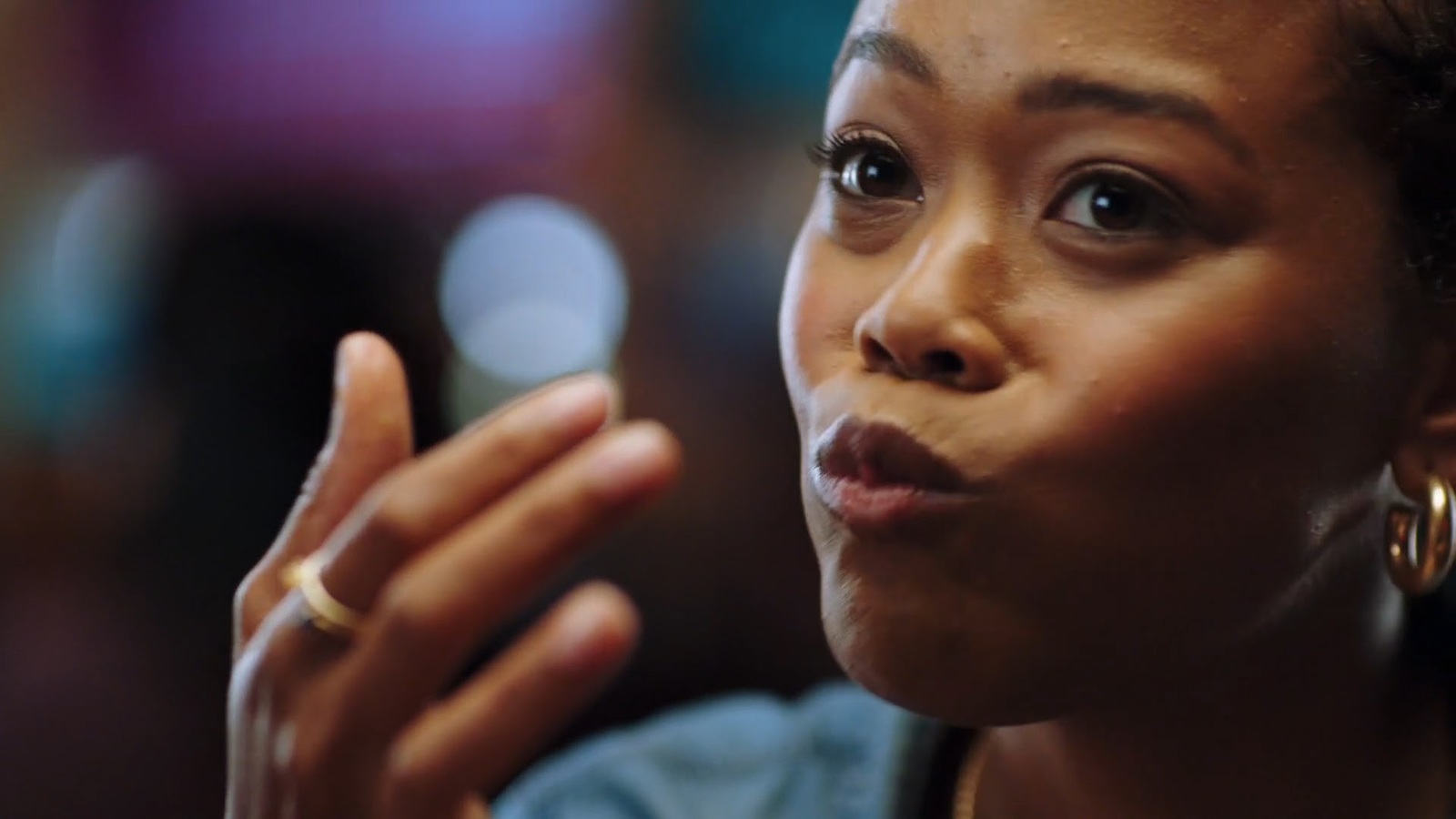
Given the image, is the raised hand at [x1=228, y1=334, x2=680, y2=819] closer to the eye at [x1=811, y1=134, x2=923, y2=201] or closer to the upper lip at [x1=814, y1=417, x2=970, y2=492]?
the upper lip at [x1=814, y1=417, x2=970, y2=492]

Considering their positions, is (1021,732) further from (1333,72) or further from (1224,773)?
(1333,72)

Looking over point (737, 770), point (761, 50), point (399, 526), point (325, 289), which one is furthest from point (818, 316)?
point (761, 50)

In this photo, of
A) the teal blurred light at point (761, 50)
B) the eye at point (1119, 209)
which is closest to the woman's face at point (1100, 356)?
the eye at point (1119, 209)

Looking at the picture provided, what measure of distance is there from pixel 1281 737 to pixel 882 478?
0.31 m

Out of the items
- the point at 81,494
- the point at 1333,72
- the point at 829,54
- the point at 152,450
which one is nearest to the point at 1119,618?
the point at 1333,72

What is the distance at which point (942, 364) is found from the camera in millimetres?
705

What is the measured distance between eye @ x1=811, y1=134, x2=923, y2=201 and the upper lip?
15cm

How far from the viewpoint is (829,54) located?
2168mm

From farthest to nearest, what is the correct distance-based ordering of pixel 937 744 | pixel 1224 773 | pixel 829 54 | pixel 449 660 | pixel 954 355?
pixel 829 54 < pixel 937 744 < pixel 1224 773 < pixel 954 355 < pixel 449 660

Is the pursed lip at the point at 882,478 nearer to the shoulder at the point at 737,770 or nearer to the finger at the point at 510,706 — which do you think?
the finger at the point at 510,706

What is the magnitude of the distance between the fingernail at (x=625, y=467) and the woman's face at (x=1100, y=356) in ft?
0.54

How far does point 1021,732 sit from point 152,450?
108cm

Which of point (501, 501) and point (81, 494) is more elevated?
point (501, 501)

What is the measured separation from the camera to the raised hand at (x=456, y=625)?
1.88 ft
